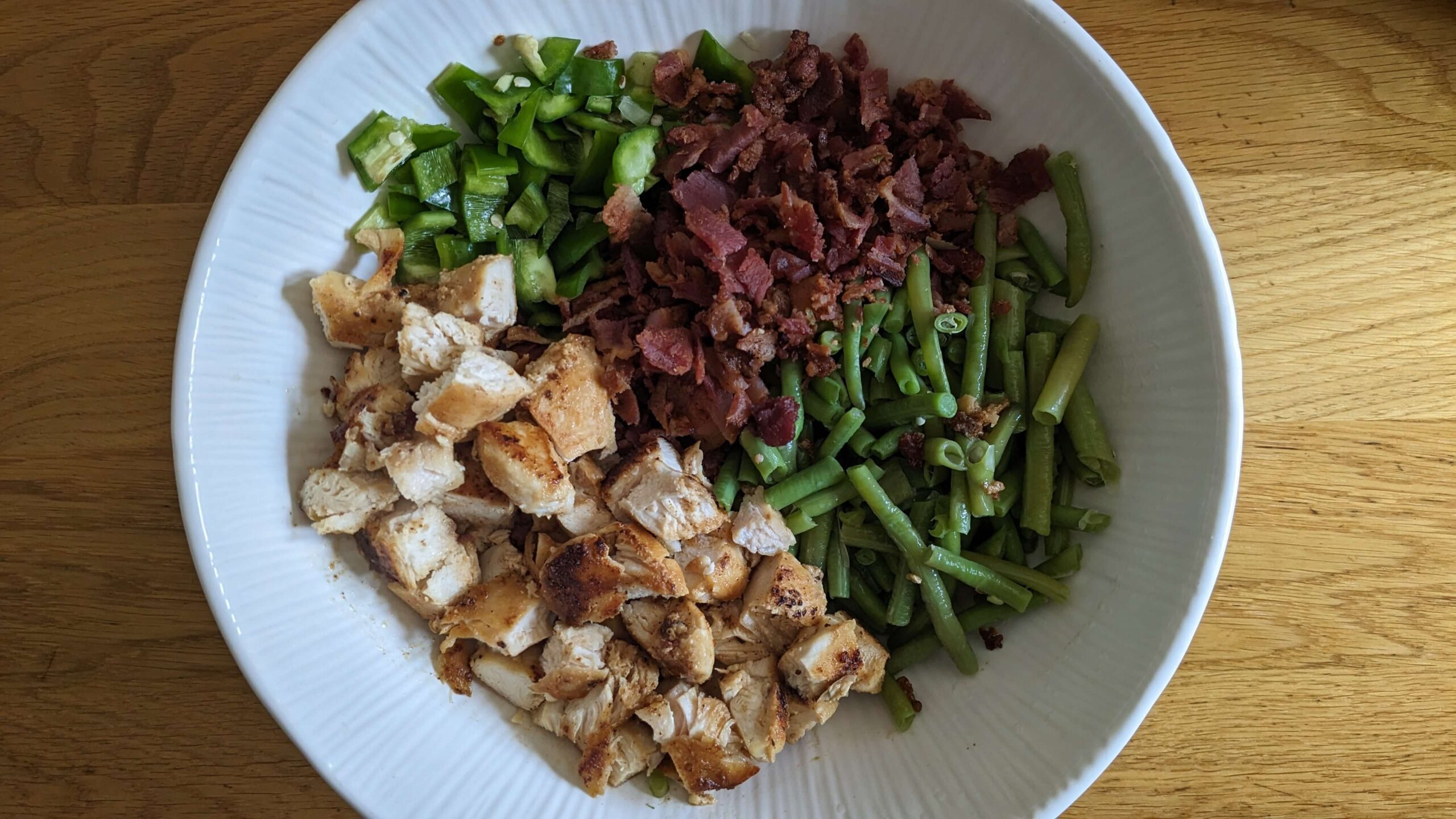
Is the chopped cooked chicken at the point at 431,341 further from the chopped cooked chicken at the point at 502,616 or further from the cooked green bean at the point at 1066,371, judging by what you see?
the cooked green bean at the point at 1066,371

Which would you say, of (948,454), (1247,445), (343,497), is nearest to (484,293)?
(343,497)

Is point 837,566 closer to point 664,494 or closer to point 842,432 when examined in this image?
point 842,432

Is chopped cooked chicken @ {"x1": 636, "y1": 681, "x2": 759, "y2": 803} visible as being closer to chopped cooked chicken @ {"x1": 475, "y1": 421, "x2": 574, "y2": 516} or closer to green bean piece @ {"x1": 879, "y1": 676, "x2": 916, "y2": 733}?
green bean piece @ {"x1": 879, "y1": 676, "x2": 916, "y2": 733}

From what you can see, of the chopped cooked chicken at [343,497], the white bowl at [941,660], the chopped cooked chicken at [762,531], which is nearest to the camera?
the white bowl at [941,660]

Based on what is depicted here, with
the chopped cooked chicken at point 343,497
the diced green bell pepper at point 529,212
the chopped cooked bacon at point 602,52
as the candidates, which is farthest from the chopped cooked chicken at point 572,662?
the chopped cooked bacon at point 602,52

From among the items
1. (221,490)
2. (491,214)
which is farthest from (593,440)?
(221,490)

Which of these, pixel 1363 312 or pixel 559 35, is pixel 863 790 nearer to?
pixel 1363 312
